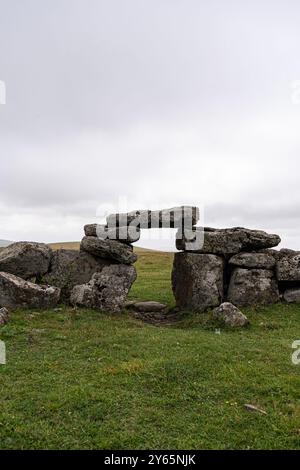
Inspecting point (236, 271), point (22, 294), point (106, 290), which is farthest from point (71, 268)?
point (236, 271)

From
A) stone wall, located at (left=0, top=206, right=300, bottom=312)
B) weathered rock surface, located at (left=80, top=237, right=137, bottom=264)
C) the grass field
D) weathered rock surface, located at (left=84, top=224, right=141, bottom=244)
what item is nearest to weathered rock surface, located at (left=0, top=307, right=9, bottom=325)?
the grass field

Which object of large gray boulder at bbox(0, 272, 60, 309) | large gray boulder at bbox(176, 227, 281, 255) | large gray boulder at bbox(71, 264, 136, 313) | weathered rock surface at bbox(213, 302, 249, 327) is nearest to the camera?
weathered rock surface at bbox(213, 302, 249, 327)

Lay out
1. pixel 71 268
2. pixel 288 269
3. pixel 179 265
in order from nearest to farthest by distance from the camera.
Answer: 1. pixel 71 268
2. pixel 288 269
3. pixel 179 265

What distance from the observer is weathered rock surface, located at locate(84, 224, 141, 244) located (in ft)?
89.1

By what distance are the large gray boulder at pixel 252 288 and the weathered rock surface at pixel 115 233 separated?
6.73 metres

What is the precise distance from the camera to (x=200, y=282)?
88.8 feet

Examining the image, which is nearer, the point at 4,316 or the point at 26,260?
the point at 4,316

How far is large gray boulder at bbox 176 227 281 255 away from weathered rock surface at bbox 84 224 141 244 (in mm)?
3166

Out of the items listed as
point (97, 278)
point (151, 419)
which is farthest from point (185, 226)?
point (151, 419)

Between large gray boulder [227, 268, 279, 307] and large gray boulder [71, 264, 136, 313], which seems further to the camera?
large gray boulder [227, 268, 279, 307]

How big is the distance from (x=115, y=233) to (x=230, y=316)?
346 inches

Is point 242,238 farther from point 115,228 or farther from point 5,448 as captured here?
point 5,448

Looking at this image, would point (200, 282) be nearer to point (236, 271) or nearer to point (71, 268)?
point (236, 271)

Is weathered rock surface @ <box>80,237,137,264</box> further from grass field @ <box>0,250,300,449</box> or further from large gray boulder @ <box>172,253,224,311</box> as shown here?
grass field @ <box>0,250,300,449</box>
